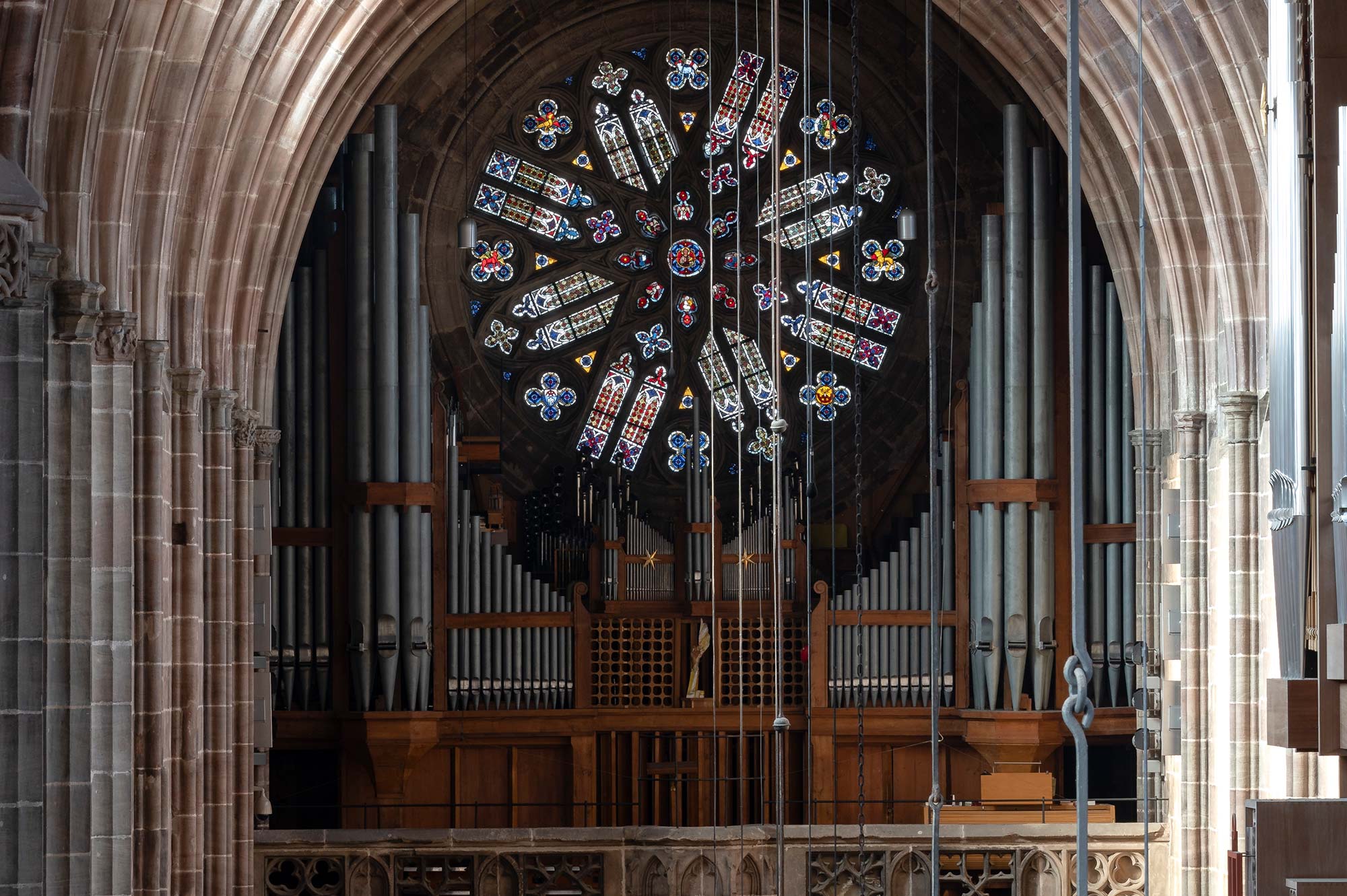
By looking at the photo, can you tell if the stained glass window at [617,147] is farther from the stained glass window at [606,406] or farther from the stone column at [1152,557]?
the stone column at [1152,557]

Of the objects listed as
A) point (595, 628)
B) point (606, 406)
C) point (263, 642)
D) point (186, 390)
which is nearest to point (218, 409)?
point (186, 390)

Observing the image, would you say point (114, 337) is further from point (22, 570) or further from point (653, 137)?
point (653, 137)

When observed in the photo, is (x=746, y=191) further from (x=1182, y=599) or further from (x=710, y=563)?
(x=1182, y=599)

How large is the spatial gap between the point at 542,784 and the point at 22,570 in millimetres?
10870

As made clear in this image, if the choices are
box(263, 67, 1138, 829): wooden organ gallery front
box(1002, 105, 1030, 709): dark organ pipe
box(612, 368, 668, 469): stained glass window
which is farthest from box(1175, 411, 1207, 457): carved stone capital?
box(612, 368, 668, 469): stained glass window

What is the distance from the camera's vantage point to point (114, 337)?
1309 centimetres

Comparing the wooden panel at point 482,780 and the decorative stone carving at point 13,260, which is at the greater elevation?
the decorative stone carving at point 13,260

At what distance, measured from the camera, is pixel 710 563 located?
69.4 ft

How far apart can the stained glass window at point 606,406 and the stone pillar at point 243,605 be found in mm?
4544

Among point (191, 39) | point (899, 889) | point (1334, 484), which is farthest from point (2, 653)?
point (899, 889)

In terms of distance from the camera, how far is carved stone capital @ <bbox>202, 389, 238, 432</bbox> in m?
17.3

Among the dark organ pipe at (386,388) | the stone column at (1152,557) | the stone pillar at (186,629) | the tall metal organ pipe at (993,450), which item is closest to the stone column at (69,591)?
the stone pillar at (186,629)

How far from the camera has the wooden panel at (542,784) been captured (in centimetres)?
2116

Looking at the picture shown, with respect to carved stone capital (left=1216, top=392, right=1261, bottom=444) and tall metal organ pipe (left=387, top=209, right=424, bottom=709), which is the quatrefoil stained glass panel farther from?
carved stone capital (left=1216, top=392, right=1261, bottom=444)
